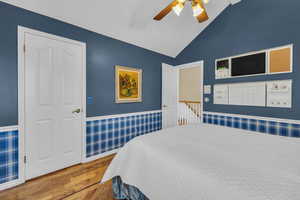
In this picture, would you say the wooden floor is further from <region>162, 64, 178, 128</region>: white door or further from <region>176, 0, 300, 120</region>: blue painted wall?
<region>176, 0, 300, 120</region>: blue painted wall

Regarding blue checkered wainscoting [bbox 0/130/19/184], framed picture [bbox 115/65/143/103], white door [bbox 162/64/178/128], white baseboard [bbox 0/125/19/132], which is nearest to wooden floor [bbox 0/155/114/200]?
blue checkered wainscoting [bbox 0/130/19/184]

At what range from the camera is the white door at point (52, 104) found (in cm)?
187

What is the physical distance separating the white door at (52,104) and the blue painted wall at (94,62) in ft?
0.46

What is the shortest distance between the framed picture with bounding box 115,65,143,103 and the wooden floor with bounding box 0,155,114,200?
141 cm

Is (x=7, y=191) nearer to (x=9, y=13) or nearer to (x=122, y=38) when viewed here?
(x=9, y=13)

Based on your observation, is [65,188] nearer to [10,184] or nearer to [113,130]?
[10,184]

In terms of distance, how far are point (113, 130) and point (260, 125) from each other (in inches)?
109

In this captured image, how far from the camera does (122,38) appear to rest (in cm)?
274

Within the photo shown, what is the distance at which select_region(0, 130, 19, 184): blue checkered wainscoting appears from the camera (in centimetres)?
167

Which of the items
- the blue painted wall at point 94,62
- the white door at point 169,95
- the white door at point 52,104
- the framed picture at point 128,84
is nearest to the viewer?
A: the blue painted wall at point 94,62

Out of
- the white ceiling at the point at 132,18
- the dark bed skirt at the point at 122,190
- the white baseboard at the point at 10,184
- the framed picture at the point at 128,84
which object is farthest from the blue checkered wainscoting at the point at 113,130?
the white ceiling at the point at 132,18

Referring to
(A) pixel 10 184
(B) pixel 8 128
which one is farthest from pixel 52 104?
(A) pixel 10 184

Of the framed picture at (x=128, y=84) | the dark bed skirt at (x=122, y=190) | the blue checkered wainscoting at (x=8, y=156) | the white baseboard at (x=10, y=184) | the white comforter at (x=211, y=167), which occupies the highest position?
the framed picture at (x=128, y=84)

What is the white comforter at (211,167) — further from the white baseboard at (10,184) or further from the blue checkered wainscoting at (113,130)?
the white baseboard at (10,184)
